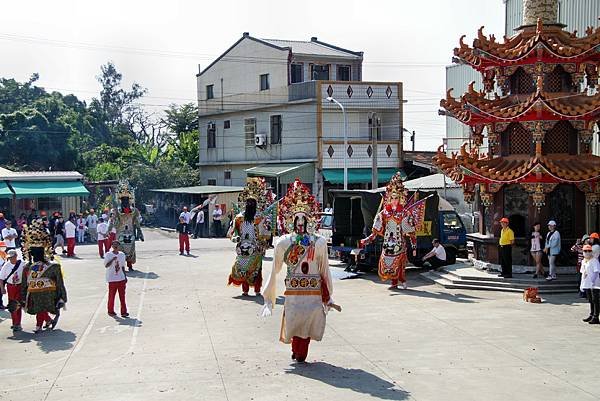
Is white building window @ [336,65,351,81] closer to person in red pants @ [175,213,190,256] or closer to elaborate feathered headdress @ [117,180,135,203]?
person in red pants @ [175,213,190,256]

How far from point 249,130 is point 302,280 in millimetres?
35975

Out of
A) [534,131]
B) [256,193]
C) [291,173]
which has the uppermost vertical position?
[534,131]

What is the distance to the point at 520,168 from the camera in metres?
19.1

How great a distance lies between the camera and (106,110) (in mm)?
81750

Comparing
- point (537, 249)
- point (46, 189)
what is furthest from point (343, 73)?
point (537, 249)

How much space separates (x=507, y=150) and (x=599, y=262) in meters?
6.60

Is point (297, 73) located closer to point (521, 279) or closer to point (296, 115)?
point (296, 115)

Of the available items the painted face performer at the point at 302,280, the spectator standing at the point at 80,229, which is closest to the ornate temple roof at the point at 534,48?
the painted face performer at the point at 302,280

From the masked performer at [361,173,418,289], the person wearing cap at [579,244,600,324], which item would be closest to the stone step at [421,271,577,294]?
the masked performer at [361,173,418,289]

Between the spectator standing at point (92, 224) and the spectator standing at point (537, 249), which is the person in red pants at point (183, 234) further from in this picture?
the spectator standing at point (537, 249)

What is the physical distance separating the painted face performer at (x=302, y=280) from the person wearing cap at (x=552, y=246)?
866 cm

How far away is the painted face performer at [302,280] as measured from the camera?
36.0 ft

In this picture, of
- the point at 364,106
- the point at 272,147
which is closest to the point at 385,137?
the point at 364,106

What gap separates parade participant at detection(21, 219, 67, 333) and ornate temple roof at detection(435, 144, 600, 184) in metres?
10.8
